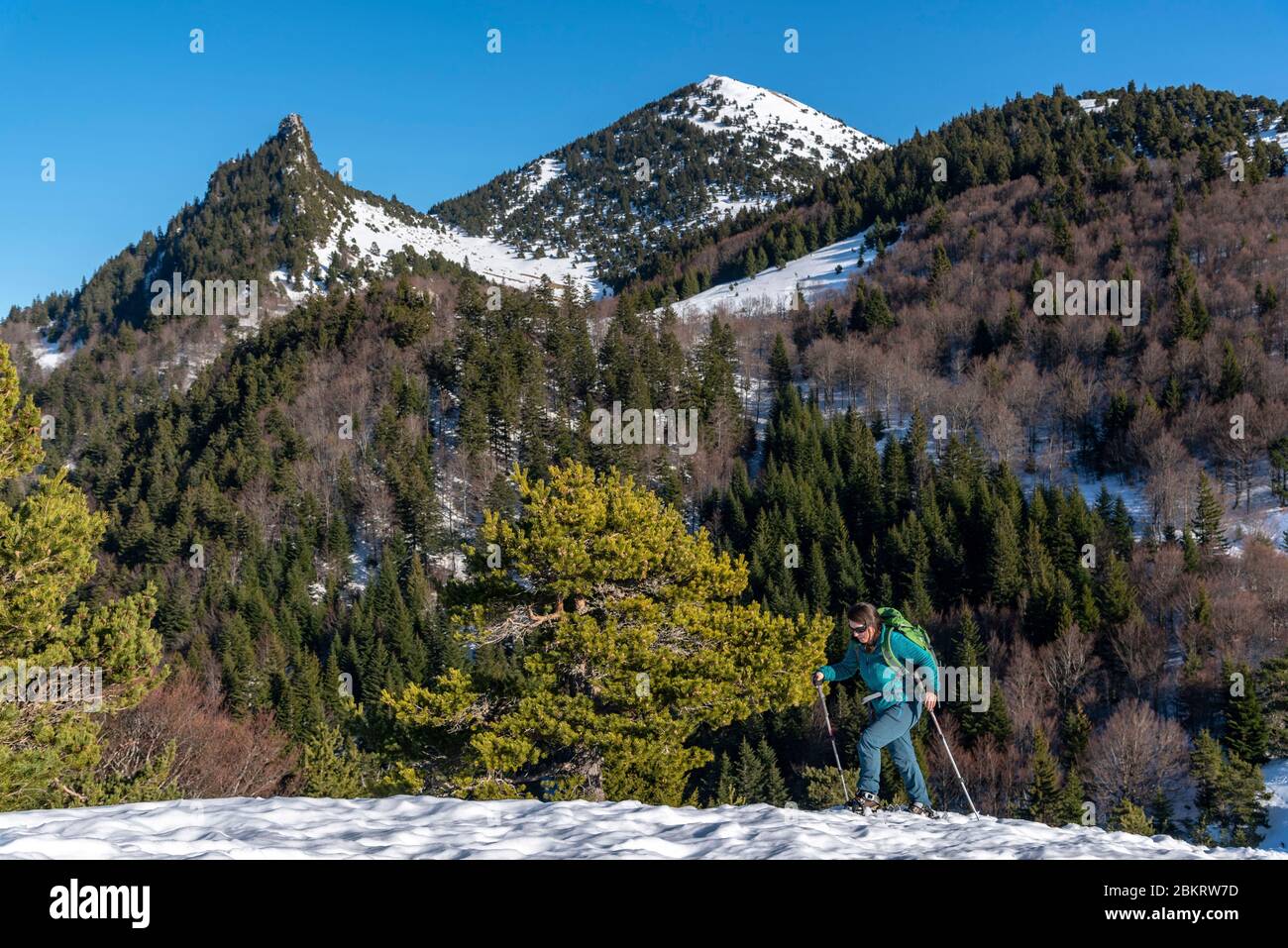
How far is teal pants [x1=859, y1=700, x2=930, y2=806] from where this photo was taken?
7328 mm

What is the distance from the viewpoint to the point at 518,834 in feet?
18.7

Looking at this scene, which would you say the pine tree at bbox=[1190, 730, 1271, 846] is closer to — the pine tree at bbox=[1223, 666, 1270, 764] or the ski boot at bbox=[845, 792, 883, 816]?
the pine tree at bbox=[1223, 666, 1270, 764]

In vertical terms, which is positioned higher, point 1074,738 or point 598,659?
point 598,659

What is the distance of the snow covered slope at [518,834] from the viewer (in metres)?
4.92

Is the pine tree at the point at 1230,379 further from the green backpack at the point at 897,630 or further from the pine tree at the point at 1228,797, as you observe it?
the green backpack at the point at 897,630

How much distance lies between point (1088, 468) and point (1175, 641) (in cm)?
2818

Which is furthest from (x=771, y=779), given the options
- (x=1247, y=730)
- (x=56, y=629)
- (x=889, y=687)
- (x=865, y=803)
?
(x=889, y=687)

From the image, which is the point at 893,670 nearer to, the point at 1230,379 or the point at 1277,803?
the point at 1277,803

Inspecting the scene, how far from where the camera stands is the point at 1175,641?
48.1 meters

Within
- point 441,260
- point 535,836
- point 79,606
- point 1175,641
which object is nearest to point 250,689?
point 79,606

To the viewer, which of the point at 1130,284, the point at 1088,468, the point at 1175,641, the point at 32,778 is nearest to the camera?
the point at 32,778

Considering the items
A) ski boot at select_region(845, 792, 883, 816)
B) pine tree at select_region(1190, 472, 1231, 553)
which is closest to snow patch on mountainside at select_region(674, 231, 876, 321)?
pine tree at select_region(1190, 472, 1231, 553)

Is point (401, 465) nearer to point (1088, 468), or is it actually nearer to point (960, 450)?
point (960, 450)

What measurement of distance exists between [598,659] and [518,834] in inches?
287
